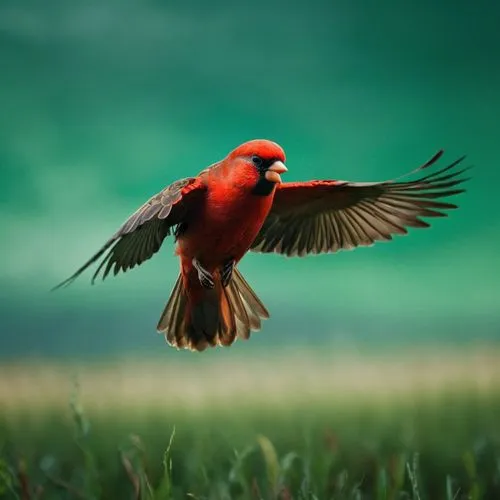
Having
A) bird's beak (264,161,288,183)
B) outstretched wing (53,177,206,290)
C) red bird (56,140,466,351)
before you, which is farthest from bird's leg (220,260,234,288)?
bird's beak (264,161,288,183)

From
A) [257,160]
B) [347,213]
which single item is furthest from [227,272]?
[347,213]

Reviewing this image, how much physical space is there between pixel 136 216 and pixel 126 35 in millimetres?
875

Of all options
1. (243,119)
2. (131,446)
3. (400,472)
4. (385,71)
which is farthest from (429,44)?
(131,446)

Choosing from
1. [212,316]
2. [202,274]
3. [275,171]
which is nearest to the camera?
[275,171]

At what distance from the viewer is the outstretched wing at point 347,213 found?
7.30 feet

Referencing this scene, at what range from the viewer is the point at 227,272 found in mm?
2123

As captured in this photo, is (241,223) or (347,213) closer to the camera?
(241,223)

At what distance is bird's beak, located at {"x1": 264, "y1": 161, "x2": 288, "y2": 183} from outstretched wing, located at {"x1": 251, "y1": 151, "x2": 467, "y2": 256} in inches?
9.3

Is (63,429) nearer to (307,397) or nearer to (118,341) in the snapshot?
(118,341)

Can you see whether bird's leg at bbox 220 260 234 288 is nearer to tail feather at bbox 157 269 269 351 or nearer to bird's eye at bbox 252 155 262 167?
tail feather at bbox 157 269 269 351

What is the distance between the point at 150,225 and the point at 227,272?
263 millimetres

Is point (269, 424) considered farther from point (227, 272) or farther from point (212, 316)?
point (227, 272)

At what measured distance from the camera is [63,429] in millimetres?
2338

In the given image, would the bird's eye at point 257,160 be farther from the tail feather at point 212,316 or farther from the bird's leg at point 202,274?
the tail feather at point 212,316
